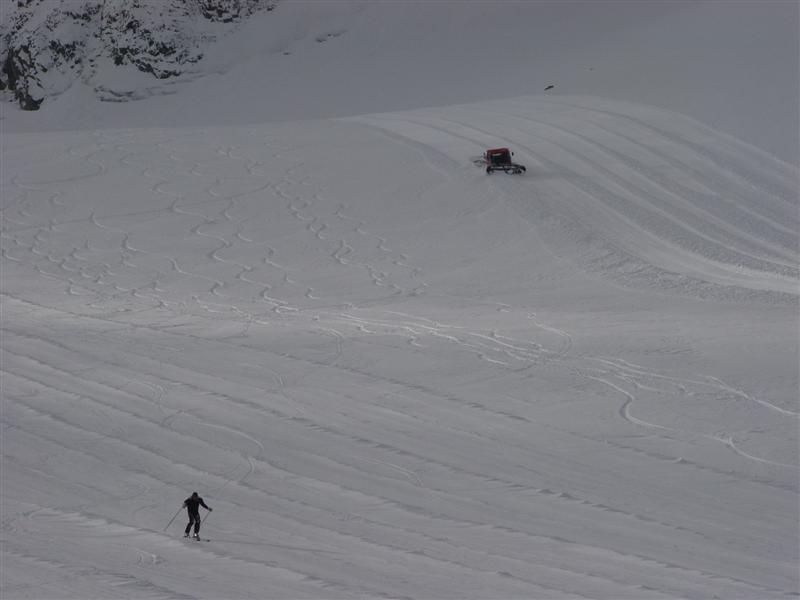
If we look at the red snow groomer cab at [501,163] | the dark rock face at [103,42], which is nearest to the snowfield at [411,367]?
the red snow groomer cab at [501,163]

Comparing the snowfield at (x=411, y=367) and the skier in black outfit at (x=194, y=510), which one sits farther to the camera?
the skier in black outfit at (x=194, y=510)

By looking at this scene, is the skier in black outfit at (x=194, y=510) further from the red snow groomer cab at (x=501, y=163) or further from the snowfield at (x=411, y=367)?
the red snow groomer cab at (x=501, y=163)

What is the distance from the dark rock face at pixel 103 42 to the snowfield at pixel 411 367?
14.1 metres

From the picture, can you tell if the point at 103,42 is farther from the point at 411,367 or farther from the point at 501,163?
the point at 411,367

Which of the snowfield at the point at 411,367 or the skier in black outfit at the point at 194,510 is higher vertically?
the snowfield at the point at 411,367

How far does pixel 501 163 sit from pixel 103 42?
25523 millimetres

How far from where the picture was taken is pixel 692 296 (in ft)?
72.6

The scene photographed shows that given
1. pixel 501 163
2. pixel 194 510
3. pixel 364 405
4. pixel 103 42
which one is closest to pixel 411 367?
pixel 364 405

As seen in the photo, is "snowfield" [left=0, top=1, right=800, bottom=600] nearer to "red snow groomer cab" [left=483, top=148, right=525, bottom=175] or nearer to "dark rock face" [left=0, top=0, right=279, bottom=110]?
"red snow groomer cab" [left=483, top=148, right=525, bottom=175]

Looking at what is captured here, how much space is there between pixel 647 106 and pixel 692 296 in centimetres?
1527

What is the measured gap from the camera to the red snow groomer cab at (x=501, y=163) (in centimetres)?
3098

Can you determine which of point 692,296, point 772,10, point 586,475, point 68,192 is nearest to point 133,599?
point 586,475

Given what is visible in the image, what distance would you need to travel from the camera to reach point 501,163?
31.0 meters

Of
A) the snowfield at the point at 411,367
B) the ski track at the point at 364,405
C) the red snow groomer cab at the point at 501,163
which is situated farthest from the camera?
the red snow groomer cab at the point at 501,163
